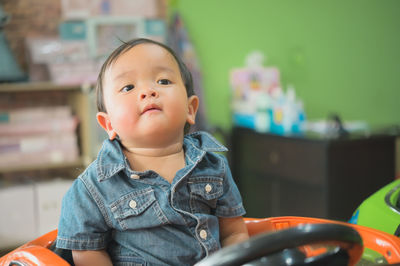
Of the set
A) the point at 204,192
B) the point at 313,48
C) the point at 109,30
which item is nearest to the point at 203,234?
the point at 204,192

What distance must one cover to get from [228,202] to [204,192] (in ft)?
0.30

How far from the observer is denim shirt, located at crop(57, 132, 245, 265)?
1.13 metres

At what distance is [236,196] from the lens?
1298mm

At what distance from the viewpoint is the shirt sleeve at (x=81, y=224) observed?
111 cm

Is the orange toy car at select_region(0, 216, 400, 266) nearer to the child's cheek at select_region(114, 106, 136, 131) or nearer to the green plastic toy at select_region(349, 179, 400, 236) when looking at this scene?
the green plastic toy at select_region(349, 179, 400, 236)

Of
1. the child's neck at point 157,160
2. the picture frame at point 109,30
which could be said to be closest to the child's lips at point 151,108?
the child's neck at point 157,160

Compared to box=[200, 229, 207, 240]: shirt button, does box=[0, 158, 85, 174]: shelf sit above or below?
below

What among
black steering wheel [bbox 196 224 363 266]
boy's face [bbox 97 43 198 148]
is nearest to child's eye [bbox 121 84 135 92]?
boy's face [bbox 97 43 198 148]

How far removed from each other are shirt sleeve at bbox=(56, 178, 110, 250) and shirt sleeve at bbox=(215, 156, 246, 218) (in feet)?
0.98

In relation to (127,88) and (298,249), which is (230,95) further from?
(298,249)

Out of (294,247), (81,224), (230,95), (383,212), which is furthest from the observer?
(230,95)

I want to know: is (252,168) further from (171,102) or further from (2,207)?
(171,102)

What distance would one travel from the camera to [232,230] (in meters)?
1.29

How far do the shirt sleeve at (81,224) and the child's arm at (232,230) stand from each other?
1.05 ft
